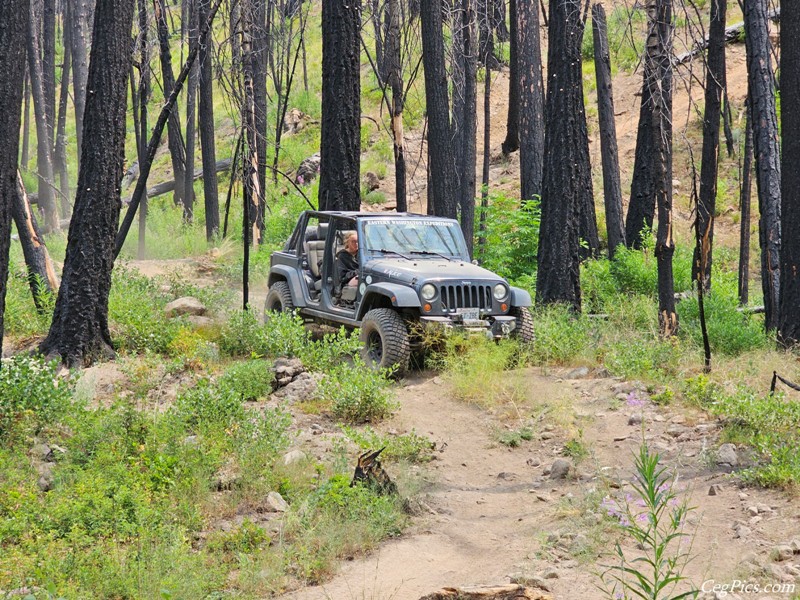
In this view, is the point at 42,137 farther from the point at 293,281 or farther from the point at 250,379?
the point at 250,379

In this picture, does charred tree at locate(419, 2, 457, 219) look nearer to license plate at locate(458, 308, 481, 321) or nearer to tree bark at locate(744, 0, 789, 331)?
license plate at locate(458, 308, 481, 321)

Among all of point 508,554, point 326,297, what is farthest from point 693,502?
point 326,297

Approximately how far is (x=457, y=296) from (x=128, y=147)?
104 ft

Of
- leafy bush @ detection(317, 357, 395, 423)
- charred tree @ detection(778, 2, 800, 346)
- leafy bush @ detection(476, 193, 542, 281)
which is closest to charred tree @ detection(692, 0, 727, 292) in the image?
charred tree @ detection(778, 2, 800, 346)

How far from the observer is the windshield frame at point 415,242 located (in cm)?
1035

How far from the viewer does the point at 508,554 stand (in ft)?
16.9

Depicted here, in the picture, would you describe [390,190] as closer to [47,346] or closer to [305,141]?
[305,141]

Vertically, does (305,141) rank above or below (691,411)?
above

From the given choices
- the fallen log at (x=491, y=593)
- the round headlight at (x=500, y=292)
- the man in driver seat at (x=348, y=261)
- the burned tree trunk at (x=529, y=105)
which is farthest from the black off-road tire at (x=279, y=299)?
the burned tree trunk at (x=529, y=105)

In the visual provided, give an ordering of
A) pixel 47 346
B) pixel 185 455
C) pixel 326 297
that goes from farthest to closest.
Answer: pixel 326 297, pixel 47 346, pixel 185 455

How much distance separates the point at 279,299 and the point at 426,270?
2.73 metres

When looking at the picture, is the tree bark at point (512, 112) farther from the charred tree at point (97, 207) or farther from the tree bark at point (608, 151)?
the charred tree at point (97, 207)

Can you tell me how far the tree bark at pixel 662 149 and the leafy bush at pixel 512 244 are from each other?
535 centimetres

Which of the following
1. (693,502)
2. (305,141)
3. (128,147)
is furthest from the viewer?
(128,147)
